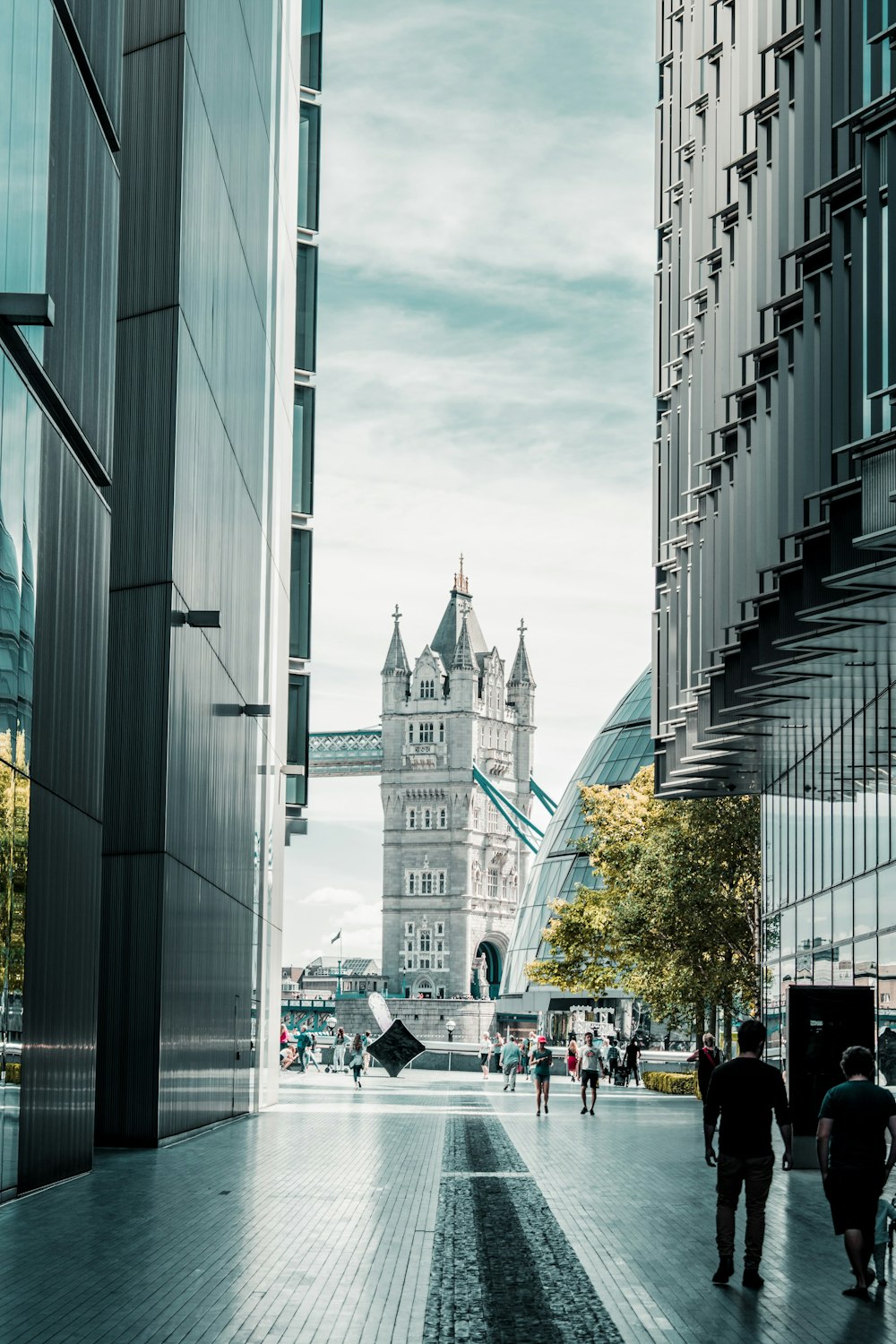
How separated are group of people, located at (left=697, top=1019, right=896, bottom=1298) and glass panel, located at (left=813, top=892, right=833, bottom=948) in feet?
47.0

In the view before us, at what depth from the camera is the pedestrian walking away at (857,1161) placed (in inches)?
435

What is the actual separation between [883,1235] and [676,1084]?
1347 inches

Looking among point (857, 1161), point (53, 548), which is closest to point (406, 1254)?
point (857, 1161)

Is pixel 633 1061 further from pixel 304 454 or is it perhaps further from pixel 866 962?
pixel 866 962

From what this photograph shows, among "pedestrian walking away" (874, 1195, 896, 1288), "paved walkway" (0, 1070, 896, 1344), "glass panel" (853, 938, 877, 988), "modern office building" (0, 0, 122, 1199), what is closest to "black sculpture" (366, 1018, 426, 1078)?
"paved walkway" (0, 1070, 896, 1344)

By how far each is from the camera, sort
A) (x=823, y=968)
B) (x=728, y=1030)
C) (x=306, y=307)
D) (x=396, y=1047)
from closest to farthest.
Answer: (x=823, y=968), (x=728, y=1030), (x=306, y=307), (x=396, y=1047)

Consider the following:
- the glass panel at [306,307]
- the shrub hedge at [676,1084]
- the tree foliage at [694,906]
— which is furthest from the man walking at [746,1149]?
the glass panel at [306,307]

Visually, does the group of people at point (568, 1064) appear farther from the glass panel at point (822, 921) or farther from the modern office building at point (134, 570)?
the glass panel at point (822, 921)

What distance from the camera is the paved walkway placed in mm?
9797

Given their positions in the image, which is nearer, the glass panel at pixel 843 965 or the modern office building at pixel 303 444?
the glass panel at pixel 843 965

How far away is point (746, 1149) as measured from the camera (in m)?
11.5

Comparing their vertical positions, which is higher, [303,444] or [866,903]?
[303,444]

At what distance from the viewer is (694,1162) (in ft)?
73.0

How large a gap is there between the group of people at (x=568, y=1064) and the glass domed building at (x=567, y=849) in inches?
412
